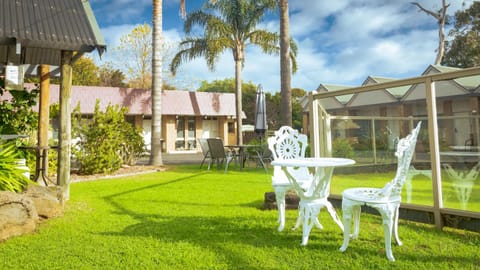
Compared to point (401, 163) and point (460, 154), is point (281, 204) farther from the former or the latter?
point (460, 154)

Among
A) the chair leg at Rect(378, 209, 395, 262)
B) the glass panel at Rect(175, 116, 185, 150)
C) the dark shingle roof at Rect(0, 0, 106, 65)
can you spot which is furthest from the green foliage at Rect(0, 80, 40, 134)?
the glass panel at Rect(175, 116, 185, 150)

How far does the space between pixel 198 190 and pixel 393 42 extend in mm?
24450

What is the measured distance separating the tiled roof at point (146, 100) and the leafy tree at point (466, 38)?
1633cm

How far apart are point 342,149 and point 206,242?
277 cm

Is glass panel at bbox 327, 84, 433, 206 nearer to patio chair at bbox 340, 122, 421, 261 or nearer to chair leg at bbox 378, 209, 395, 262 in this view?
patio chair at bbox 340, 122, 421, 261

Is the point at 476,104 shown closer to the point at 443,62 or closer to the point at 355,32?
the point at 355,32

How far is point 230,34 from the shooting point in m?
17.3

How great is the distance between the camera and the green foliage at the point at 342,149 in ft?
17.1

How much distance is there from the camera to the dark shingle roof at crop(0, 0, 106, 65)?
15.6 feet

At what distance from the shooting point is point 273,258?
302 centimetres

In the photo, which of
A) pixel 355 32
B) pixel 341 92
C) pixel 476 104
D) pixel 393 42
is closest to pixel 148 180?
pixel 341 92

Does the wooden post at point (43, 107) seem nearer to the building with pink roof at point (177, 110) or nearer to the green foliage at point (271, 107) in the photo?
the building with pink roof at point (177, 110)

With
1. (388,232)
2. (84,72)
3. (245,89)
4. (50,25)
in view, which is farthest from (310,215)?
(245,89)

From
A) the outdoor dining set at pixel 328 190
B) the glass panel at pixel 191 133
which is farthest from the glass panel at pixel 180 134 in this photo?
the outdoor dining set at pixel 328 190
